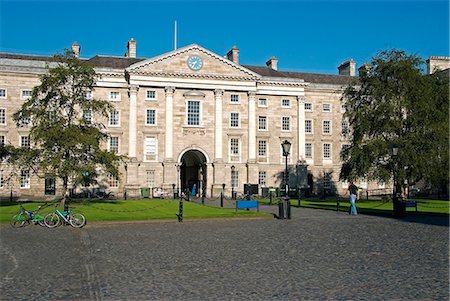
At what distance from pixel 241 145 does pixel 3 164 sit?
76.7ft

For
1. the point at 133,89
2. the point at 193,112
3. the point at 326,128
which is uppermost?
the point at 133,89

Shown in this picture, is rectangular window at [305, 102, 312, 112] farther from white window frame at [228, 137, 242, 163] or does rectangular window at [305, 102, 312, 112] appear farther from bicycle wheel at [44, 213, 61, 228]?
bicycle wheel at [44, 213, 61, 228]

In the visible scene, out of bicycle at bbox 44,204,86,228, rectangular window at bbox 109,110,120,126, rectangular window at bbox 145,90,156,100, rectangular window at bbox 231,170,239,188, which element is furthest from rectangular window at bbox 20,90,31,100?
bicycle at bbox 44,204,86,228

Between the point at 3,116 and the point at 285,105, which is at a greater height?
the point at 285,105

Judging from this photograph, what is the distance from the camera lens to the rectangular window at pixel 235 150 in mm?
51656

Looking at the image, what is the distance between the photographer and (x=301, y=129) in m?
54.8

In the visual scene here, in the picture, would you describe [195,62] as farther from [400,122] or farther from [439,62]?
[439,62]

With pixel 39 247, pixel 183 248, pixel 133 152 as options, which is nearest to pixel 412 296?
pixel 183 248

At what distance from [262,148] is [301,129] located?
5040mm

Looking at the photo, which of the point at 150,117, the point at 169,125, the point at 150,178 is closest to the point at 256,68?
the point at 169,125

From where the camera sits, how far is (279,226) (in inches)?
824

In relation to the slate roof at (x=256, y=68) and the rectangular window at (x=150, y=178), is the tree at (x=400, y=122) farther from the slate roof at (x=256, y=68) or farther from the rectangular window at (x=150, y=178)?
the rectangular window at (x=150, y=178)

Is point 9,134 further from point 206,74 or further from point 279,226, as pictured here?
point 279,226

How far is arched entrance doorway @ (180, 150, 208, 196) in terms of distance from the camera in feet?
170
